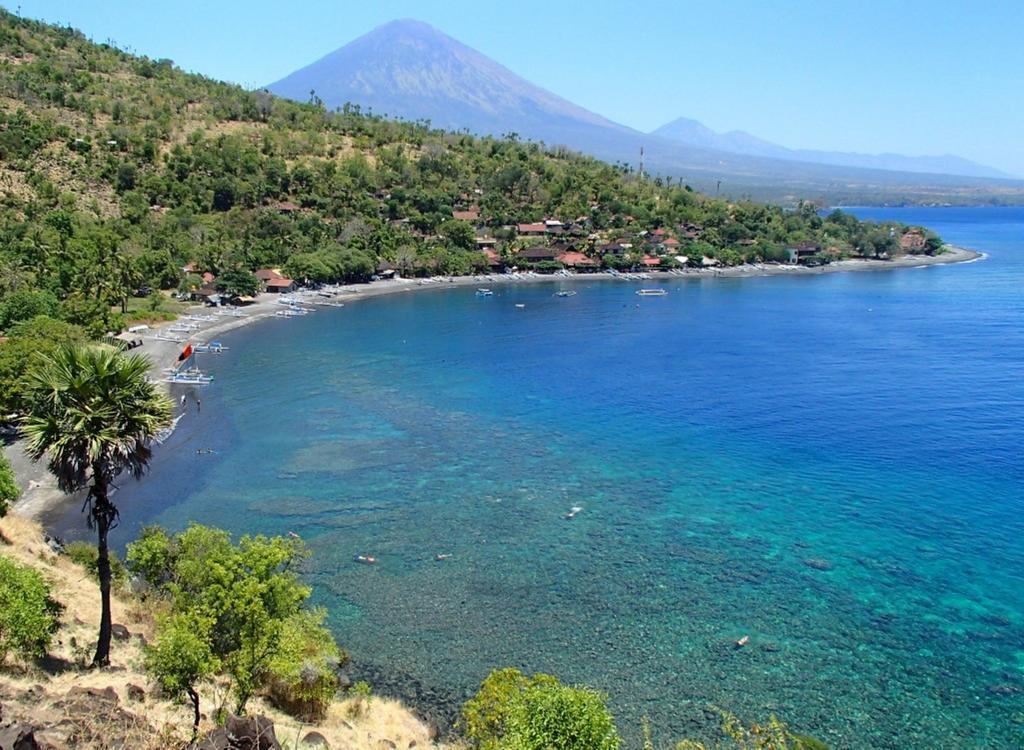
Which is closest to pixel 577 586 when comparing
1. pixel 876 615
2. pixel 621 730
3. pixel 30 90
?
pixel 621 730

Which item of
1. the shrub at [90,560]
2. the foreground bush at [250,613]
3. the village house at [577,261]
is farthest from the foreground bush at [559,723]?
the village house at [577,261]

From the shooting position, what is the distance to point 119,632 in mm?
18172

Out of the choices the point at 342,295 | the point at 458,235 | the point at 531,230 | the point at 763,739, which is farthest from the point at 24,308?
the point at 531,230

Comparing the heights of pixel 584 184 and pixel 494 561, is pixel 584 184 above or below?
above

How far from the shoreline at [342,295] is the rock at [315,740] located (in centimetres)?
871

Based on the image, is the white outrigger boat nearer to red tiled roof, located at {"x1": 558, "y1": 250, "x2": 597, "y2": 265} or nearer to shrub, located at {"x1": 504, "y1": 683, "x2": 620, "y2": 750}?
shrub, located at {"x1": 504, "y1": 683, "x2": 620, "y2": 750}

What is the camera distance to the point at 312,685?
17375mm

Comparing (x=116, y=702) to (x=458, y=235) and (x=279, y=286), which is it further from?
(x=458, y=235)

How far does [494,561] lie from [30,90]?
112m

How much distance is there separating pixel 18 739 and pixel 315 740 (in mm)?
6272

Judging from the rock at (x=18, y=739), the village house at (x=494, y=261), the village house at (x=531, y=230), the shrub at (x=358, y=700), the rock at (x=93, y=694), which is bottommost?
the shrub at (x=358, y=700)

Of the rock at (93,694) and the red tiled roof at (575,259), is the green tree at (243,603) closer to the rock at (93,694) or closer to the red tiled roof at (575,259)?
the rock at (93,694)

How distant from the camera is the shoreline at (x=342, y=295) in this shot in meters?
30.7

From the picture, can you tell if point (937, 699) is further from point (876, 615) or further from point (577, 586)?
point (577, 586)
